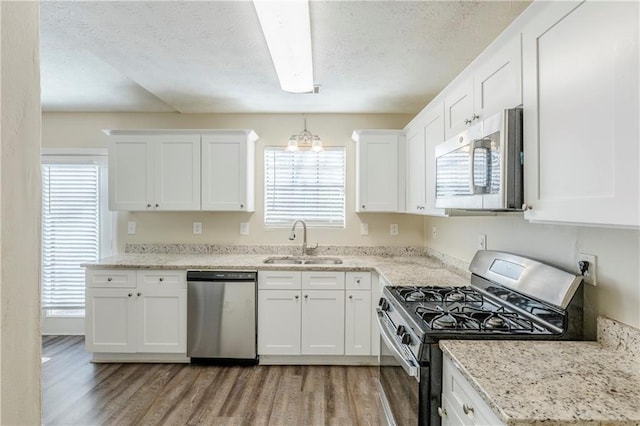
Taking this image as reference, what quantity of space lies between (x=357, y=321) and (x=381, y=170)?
1427 millimetres

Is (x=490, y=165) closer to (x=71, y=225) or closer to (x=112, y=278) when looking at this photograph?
(x=112, y=278)

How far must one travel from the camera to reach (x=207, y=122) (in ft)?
12.1

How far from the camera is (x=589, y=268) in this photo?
138 centimetres

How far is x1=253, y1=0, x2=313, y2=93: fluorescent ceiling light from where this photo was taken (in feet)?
5.24

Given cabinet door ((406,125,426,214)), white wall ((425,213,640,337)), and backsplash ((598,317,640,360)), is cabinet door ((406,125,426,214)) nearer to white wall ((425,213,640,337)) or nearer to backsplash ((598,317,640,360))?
white wall ((425,213,640,337))

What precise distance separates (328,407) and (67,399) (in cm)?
190

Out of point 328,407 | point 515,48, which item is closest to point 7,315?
point 515,48

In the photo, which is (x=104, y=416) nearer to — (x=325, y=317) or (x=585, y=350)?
(x=325, y=317)

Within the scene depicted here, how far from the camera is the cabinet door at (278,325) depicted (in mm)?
2977

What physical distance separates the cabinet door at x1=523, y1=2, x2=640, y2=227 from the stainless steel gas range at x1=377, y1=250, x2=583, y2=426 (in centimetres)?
43

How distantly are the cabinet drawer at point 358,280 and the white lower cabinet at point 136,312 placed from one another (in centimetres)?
142

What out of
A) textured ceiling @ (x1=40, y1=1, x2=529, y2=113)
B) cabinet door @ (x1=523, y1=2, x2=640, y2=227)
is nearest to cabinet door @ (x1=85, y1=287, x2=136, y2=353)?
textured ceiling @ (x1=40, y1=1, x2=529, y2=113)

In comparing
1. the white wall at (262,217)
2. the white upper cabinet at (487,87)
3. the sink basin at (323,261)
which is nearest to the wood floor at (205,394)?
the sink basin at (323,261)

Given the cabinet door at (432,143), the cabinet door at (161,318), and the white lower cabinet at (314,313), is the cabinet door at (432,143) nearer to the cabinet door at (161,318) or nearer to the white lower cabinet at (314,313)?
the white lower cabinet at (314,313)
